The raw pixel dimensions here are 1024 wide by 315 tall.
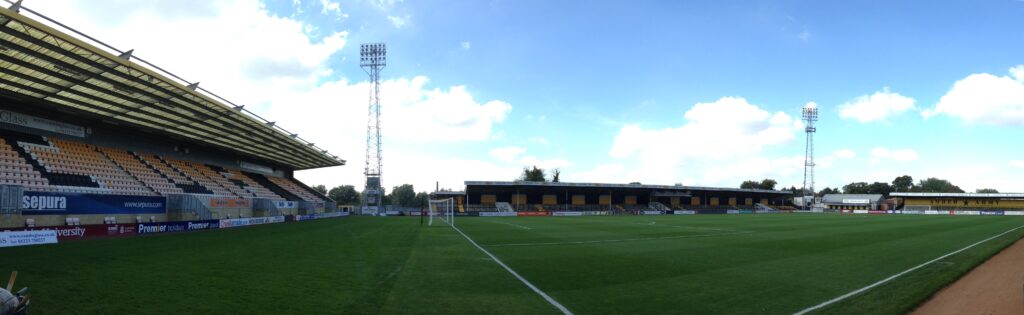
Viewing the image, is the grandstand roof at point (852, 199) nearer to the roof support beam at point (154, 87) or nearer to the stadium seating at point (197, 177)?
the roof support beam at point (154, 87)

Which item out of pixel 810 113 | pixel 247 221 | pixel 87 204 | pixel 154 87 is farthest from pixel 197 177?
pixel 810 113

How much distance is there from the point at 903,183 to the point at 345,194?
182 meters

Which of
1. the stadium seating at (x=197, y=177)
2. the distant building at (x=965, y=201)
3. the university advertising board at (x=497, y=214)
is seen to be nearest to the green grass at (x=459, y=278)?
the stadium seating at (x=197, y=177)

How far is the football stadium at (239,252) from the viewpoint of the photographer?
8.84 meters

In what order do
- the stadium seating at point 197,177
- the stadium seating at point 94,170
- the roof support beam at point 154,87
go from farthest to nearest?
the stadium seating at point 197,177, the stadium seating at point 94,170, the roof support beam at point 154,87

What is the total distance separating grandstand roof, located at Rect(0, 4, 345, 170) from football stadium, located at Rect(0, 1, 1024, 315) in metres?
0.11

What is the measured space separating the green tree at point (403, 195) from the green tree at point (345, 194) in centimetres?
1171

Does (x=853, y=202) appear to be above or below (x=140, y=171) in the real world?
below

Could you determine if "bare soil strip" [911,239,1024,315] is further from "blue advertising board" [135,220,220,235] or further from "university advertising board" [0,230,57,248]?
"blue advertising board" [135,220,220,235]

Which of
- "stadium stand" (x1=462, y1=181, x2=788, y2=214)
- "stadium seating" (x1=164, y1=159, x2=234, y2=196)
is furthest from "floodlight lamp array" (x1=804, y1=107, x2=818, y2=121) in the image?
"stadium seating" (x1=164, y1=159, x2=234, y2=196)

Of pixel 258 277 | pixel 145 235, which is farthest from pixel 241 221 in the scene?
pixel 258 277

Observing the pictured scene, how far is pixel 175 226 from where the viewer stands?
27.2 meters

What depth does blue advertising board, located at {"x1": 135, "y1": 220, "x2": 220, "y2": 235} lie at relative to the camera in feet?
82.0

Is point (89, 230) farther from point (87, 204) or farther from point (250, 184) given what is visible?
point (250, 184)
